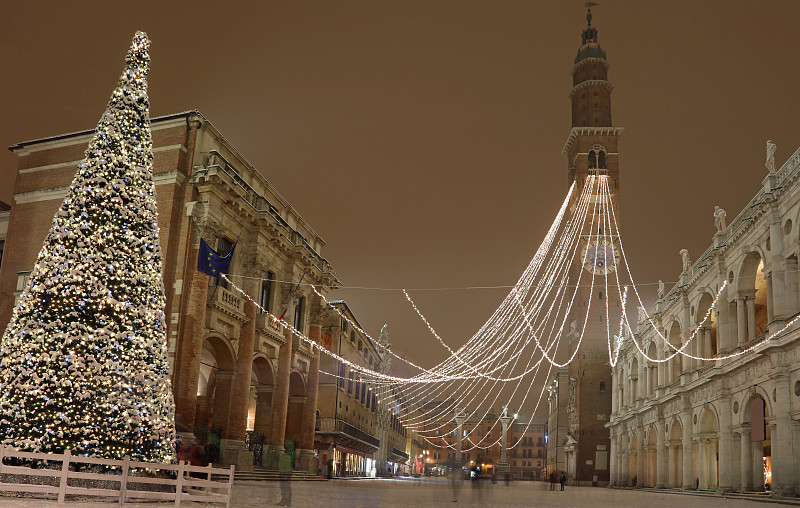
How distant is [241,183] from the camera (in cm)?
2958

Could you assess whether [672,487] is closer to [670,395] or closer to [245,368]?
[670,395]

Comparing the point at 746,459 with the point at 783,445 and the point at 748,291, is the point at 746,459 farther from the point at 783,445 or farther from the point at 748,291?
the point at 748,291

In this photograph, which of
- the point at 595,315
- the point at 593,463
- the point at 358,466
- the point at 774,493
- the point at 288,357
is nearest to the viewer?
the point at 774,493

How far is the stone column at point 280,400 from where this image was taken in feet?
108

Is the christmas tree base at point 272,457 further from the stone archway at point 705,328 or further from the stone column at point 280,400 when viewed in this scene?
the stone archway at point 705,328

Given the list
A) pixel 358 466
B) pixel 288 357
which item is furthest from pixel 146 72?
pixel 358 466

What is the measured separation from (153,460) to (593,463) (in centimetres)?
5906

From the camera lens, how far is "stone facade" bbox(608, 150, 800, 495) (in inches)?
968

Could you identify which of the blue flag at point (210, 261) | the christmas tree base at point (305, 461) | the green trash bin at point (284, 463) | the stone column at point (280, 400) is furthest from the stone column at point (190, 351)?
the christmas tree base at point (305, 461)

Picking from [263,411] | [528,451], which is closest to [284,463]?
[263,411]

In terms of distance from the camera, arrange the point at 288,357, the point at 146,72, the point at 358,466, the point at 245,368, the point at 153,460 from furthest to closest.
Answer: the point at 358,466 < the point at 288,357 < the point at 245,368 < the point at 146,72 < the point at 153,460

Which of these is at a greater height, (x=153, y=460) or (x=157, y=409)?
(x=157, y=409)

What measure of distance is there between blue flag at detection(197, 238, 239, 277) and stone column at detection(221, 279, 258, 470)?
3397 mm

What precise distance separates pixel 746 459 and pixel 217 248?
23164mm
